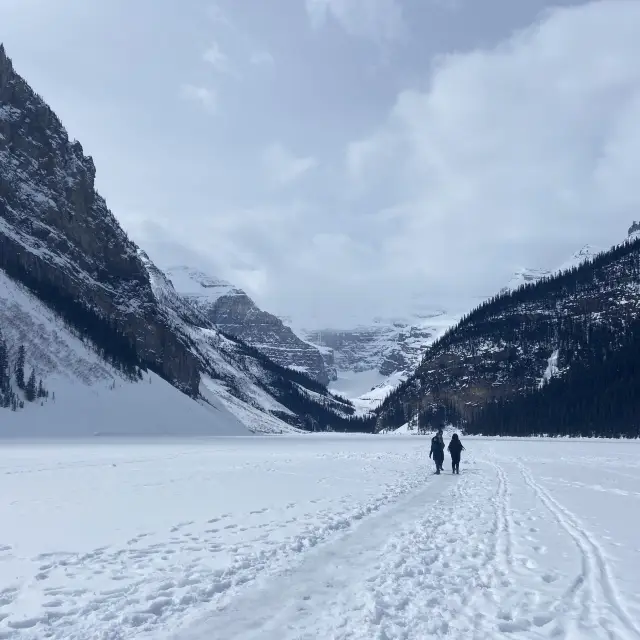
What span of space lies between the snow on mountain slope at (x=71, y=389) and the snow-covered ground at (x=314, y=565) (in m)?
73.7

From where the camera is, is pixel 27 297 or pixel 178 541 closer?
pixel 178 541

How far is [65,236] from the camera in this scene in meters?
134

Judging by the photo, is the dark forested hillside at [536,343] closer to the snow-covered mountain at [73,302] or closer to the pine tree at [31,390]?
the snow-covered mountain at [73,302]

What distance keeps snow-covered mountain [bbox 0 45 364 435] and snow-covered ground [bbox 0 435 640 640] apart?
76.6 meters

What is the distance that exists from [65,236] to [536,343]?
142285mm

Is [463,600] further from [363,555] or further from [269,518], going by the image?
[269,518]

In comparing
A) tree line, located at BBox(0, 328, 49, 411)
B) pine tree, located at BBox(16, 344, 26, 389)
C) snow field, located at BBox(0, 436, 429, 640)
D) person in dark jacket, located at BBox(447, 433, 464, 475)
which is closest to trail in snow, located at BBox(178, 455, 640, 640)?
snow field, located at BBox(0, 436, 429, 640)

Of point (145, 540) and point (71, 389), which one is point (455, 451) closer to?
point (145, 540)

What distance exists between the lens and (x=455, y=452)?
27641mm

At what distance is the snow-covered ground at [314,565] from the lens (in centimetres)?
678

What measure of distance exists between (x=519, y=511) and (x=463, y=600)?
8.44 metres

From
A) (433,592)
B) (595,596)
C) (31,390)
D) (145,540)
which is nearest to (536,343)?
(31,390)

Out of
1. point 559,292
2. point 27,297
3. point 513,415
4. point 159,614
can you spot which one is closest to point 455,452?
point 159,614

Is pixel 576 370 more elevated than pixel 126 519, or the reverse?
pixel 576 370
